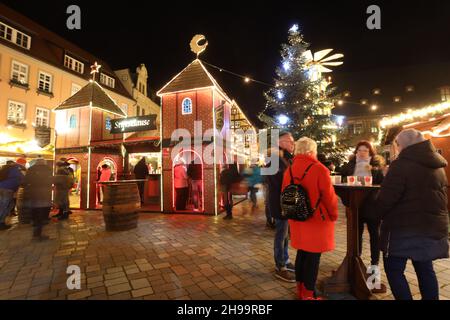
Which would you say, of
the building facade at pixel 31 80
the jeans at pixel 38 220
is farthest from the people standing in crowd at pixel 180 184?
the building facade at pixel 31 80

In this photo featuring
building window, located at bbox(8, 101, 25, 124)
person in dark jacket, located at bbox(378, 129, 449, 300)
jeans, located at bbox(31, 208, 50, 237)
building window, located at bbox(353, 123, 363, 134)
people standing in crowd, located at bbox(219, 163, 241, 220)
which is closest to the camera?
person in dark jacket, located at bbox(378, 129, 449, 300)

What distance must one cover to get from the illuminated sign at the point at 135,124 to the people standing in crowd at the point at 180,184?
1940 millimetres

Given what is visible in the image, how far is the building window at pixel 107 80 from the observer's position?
2378 centimetres

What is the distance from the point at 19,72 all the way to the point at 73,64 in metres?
5.16

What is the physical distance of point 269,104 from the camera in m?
11.0

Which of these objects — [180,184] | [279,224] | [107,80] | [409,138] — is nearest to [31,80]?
[107,80]

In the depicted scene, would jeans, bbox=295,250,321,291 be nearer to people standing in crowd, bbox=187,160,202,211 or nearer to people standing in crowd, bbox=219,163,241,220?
people standing in crowd, bbox=219,163,241,220

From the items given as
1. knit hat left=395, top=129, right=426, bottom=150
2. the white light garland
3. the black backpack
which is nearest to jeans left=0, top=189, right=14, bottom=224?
the black backpack

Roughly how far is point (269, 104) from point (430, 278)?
9407mm

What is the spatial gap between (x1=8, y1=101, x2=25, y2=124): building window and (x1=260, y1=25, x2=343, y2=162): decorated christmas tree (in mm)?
16808

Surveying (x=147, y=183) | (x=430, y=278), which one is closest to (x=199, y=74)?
(x=147, y=183)

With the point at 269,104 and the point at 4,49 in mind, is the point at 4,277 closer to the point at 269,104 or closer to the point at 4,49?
the point at 269,104

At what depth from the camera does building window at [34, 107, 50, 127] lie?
17.8 meters

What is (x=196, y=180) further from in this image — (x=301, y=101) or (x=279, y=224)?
(x=279, y=224)
